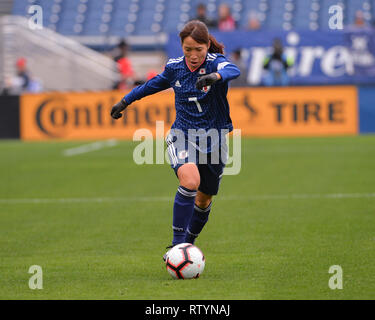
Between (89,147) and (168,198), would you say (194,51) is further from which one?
(89,147)

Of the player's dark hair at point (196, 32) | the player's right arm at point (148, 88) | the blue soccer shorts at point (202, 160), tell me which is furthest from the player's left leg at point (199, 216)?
the player's dark hair at point (196, 32)

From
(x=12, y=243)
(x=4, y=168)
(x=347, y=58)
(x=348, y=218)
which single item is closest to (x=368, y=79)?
(x=347, y=58)

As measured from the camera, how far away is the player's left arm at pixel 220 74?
20.3 ft

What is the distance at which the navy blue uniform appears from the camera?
22.5 feet

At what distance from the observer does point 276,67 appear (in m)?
23.0

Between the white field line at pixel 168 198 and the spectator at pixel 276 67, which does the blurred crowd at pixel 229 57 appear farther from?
the white field line at pixel 168 198

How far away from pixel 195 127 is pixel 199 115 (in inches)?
3.9

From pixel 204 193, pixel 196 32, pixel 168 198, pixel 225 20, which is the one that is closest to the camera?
pixel 196 32


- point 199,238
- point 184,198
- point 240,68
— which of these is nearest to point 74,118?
point 240,68

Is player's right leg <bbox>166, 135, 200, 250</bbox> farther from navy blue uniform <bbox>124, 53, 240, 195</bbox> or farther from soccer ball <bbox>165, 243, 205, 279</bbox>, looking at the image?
soccer ball <bbox>165, 243, 205, 279</bbox>

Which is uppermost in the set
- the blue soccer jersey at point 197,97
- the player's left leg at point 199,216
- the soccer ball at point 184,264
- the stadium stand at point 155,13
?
the stadium stand at point 155,13

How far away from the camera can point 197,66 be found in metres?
6.81

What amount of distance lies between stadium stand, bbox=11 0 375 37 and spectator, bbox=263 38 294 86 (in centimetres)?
572

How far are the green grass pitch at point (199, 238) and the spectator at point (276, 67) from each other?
6.33 m
